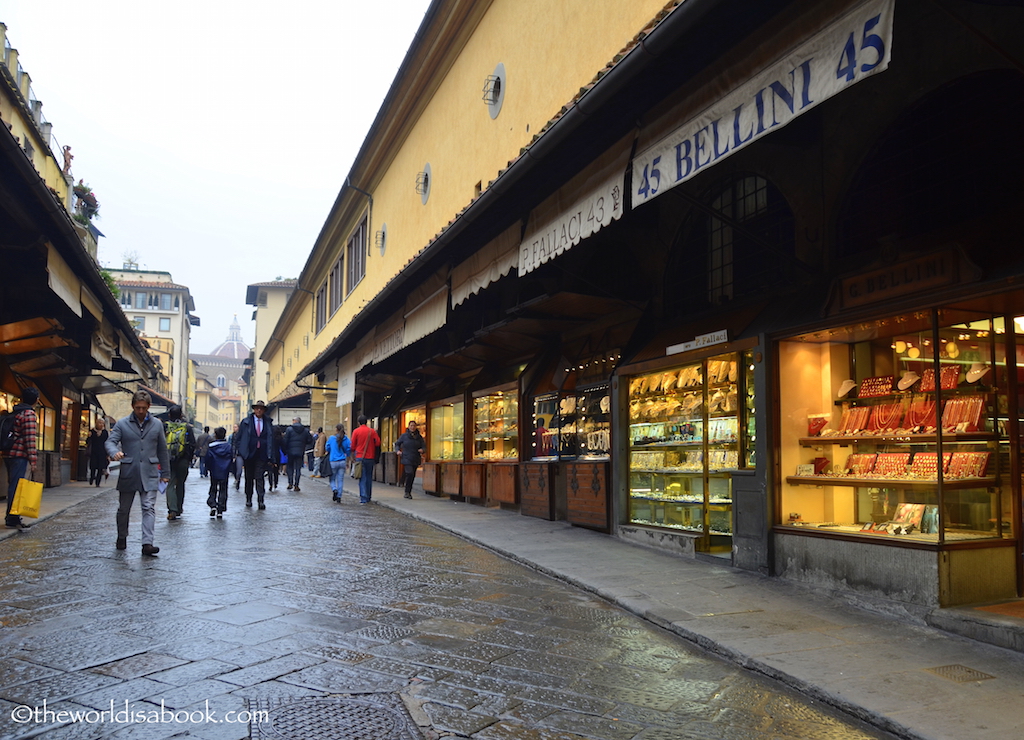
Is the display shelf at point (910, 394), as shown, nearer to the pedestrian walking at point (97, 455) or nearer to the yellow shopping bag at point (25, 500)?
the yellow shopping bag at point (25, 500)

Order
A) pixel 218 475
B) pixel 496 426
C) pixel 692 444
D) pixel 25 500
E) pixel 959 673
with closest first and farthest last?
pixel 959 673 < pixel 692 444 < pixel 25 500 < pixel 218 475 < pixel 496 426

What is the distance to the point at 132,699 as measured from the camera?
3.79 meters

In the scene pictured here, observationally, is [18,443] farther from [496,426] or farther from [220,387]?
[220,387]

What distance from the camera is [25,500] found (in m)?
9.84

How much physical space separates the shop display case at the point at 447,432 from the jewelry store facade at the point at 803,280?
18.9ft

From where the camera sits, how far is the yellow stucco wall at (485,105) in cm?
1146

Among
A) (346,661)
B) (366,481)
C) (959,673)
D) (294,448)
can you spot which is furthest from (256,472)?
(959,673)

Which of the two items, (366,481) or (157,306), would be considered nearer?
(366,481)

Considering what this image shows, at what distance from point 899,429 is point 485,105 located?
11101mm

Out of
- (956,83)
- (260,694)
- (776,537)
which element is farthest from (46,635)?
(956,83)

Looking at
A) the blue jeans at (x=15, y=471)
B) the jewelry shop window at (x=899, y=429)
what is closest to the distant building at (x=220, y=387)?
the blue jeans at (x=15, y=471)

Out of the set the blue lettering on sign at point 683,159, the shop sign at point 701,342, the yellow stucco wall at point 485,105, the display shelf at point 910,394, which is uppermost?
the yellow stucco wall at point 485,105

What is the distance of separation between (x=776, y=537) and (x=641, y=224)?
4411 mm

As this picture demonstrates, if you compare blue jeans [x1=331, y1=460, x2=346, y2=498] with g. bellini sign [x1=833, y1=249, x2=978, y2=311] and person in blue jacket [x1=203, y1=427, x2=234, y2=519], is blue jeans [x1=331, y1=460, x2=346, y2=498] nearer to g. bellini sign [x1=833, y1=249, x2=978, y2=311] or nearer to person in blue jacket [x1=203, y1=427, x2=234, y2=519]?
person in blue jacket [x1=203, y1=427, x2=234, y2=519]
